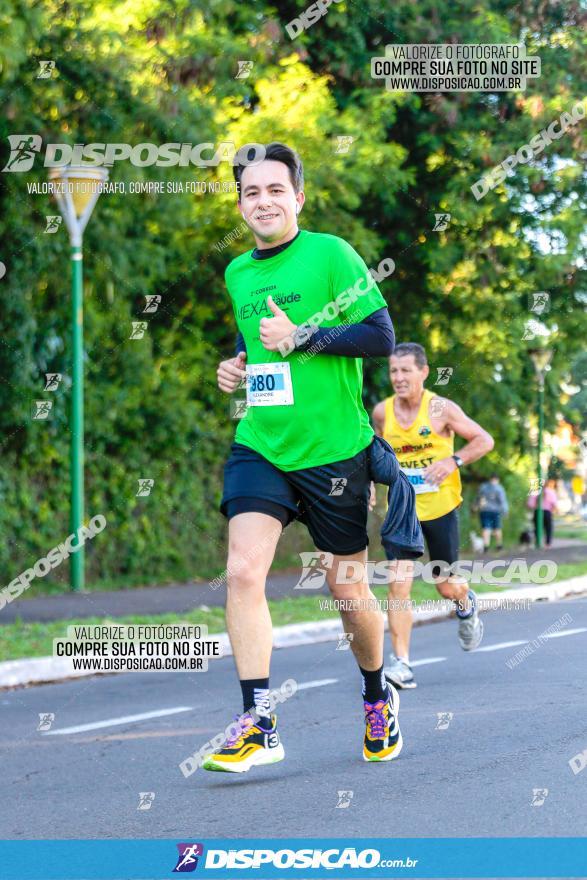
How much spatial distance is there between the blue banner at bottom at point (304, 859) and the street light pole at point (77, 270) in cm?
968

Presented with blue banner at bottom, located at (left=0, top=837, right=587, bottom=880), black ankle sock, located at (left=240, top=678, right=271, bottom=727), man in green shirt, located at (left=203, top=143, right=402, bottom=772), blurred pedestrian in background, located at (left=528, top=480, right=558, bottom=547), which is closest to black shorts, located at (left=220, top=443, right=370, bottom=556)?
man in green shirt, located at (left=203, top=143, right=402, bottom=772)

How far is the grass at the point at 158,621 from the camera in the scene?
34.2 ft

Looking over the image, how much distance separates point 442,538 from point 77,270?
21.9ft

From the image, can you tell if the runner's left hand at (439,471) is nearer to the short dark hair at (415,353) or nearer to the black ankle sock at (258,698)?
the short dark hair at (415,353)

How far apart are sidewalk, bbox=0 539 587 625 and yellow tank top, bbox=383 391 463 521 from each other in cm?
474

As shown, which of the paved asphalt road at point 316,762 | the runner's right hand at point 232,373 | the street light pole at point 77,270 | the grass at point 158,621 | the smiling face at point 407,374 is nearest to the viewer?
the paved asphalt road at point 316,762

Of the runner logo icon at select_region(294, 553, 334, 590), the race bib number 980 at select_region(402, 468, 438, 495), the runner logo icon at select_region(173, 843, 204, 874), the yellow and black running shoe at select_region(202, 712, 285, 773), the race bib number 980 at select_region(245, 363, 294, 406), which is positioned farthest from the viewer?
the runner logo icon at select_region(294, 553, 334, 590)

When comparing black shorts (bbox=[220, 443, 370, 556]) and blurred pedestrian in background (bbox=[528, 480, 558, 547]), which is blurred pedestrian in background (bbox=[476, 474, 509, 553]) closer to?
blurred pedestrian in background (bbox=[528, 480, 558, 547])

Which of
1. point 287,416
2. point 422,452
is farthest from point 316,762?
point 422,452

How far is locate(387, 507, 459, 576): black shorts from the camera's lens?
28.7ft

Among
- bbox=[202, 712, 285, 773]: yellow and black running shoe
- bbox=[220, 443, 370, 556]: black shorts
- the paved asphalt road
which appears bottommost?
the paved asphalt road

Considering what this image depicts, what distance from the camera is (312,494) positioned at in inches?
217

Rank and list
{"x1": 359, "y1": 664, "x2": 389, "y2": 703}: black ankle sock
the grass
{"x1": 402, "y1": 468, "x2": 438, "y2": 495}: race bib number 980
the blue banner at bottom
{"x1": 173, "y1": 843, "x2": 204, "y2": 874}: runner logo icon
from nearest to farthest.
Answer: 1. the blue banner at bottom
2. {"x1": 173, "y1": 843, "x2": 204, "y2": 874}: runner logo icon
3. {"x1": 359, "y1": 664, "x2": 389, "y2": 703}: black ankle sock
4. {"x1": 402, "y1": 468, "x2": 438, "y2": 495}: race bib number 980
5. the grass

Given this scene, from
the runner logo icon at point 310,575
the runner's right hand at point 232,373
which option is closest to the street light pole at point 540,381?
the runner logo icon at point 310,575
